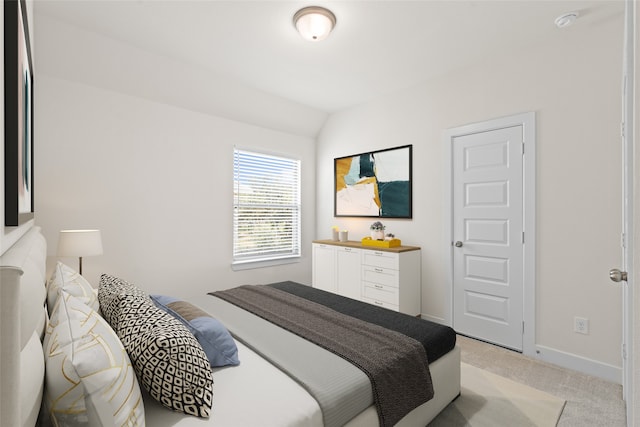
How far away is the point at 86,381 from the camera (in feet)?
2.84

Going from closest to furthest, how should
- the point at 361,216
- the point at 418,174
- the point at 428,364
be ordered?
the point at 428,364, the point at 418,174, the point at 361,216

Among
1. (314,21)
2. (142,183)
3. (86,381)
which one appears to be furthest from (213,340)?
(142,183)

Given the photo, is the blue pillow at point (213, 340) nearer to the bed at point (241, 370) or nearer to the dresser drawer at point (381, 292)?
the bed at point (241, 370)

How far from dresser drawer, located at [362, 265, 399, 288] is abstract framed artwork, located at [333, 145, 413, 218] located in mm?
733

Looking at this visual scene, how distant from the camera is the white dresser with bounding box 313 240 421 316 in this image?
3.48 metres

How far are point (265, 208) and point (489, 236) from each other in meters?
2.77

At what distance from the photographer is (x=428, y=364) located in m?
1.77

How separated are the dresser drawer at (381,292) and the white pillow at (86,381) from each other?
9.38 feet

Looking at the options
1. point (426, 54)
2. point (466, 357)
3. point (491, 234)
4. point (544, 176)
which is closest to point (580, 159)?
point (544, 176)

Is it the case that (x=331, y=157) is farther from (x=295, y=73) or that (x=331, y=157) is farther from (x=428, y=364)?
(x=428, y=364)

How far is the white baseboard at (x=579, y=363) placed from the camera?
2428 mm

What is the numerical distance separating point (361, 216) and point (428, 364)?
2686mm

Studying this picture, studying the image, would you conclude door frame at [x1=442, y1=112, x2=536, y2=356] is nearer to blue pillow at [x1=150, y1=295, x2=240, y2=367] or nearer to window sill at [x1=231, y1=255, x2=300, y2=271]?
blue pillow at [x1=150, y1=295, x2=240, y2=367]

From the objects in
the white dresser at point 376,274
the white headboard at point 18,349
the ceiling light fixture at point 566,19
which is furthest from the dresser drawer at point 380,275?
the white headboard at point 18,349
